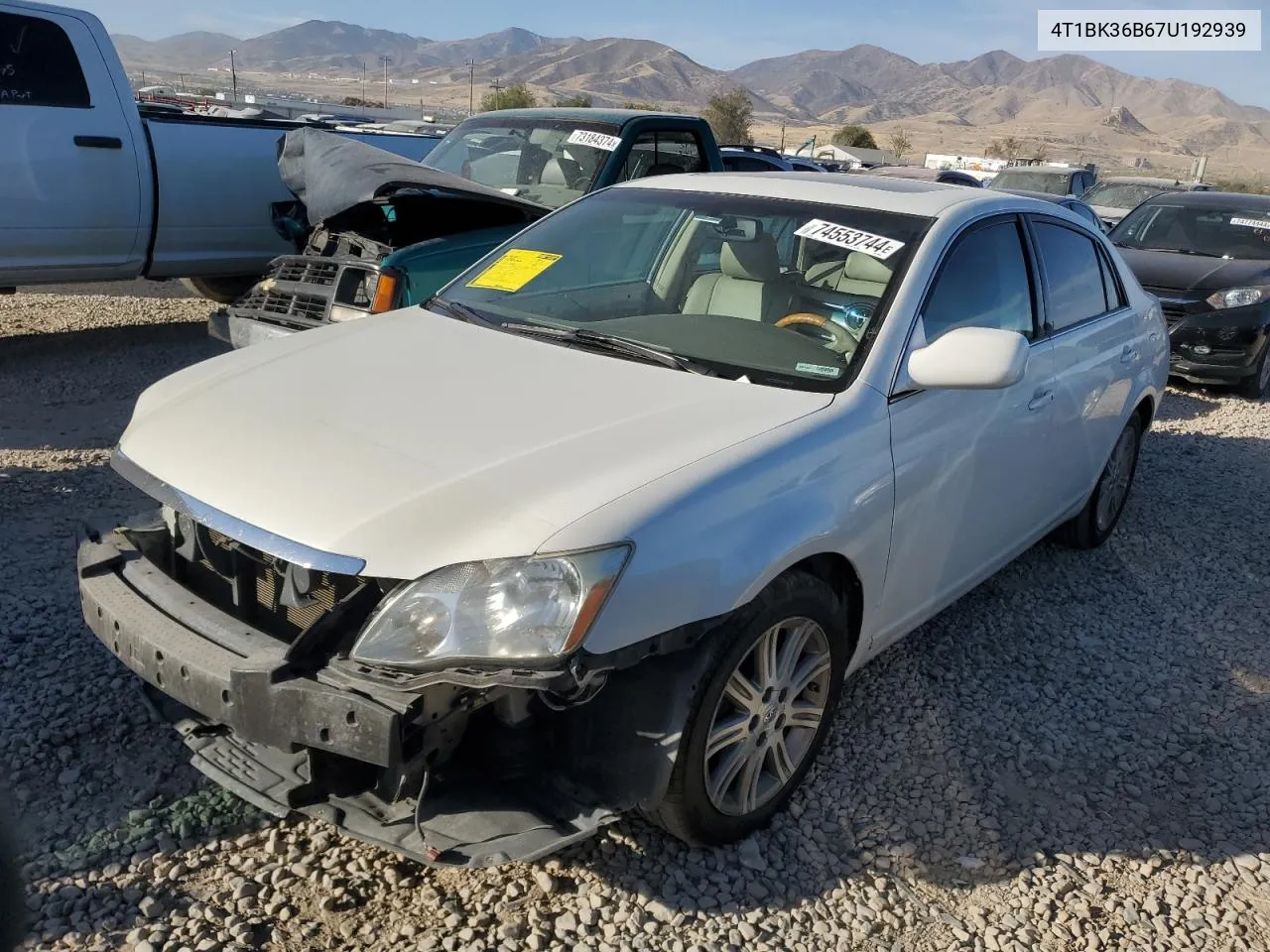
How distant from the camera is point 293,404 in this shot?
2779 millimetres

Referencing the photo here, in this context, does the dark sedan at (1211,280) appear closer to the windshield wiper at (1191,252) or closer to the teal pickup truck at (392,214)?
the windshield wiper at (1191,252)

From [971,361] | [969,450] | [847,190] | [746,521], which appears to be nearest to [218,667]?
[746,521]

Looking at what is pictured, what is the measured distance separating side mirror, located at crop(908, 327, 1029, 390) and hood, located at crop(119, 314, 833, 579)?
36 cm

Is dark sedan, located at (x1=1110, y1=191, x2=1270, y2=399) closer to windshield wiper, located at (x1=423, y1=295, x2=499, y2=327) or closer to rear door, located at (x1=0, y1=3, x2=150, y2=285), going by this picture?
windshield wiper, located at (x1=423, y1=295, x2=499, y2=327)

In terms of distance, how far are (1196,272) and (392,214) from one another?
6.86 meters

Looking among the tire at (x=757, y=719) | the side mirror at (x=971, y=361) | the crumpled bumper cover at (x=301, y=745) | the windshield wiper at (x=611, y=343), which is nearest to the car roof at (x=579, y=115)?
the windshield wiper at (x=611, y=343)

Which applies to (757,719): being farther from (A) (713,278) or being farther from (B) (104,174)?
(B) (104,174)

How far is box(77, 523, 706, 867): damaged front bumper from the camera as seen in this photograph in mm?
2178

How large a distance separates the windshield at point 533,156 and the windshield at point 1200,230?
18.5 ft

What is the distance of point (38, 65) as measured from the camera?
669 centimetres

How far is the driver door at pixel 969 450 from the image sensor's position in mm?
3090

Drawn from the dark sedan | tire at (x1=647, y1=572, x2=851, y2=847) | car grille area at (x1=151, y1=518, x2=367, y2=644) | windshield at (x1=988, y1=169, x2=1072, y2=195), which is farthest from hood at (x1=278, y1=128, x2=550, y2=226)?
windshield at (x1=988, y1=169, x2=1072, y2=195)

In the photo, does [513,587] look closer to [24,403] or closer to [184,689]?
[184,689]

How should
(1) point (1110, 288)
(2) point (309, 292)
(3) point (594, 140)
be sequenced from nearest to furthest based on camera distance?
(1) point (1110, 288) < (2) point (309, 292) < (3) point (594, 140)
